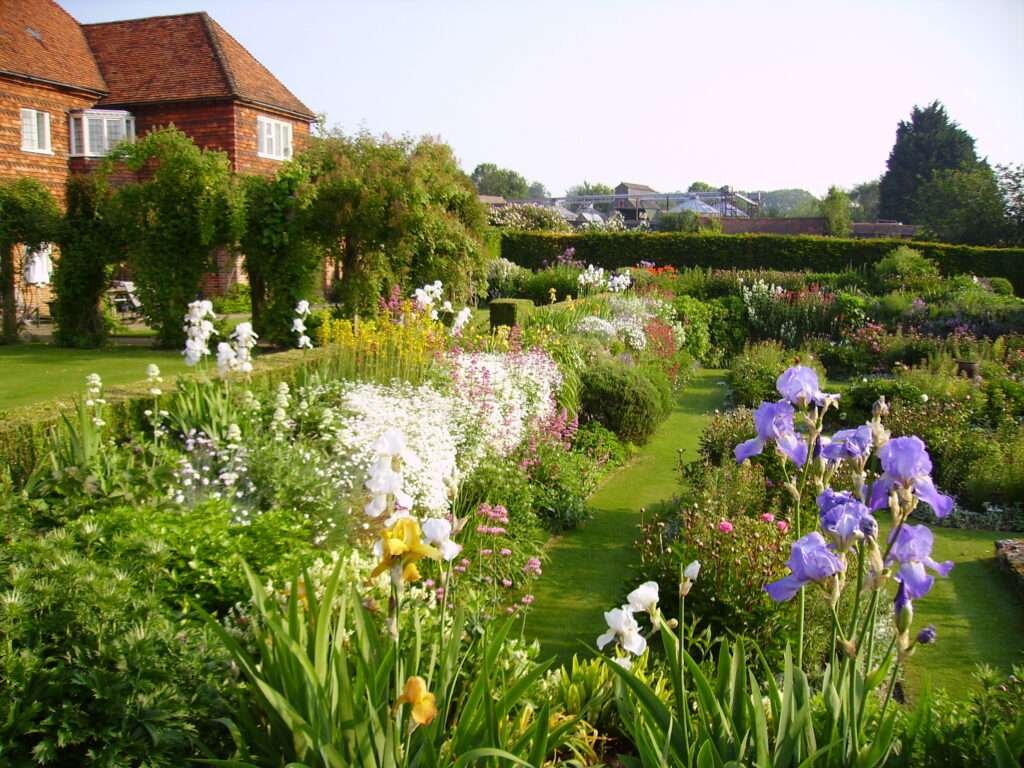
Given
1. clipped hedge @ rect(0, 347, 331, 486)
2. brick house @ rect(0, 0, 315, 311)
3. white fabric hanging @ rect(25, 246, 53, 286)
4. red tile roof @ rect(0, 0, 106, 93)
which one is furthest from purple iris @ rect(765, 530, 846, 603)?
red tile roof @ rect(0, 0, 106, 93)

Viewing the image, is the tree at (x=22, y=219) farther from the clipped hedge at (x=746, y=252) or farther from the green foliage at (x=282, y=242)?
the clipped hedge at (x=746, y=252)

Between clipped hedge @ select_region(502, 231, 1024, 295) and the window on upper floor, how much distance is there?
40.0 ft

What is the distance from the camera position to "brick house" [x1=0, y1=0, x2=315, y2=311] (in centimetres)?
2112

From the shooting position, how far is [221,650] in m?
3.00

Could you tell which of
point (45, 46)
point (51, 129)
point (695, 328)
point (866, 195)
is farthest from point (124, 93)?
point (866, 195)

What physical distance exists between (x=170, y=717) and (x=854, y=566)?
408 centimetres

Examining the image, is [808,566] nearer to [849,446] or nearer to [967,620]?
[849,446]

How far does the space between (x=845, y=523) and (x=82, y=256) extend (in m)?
16.0

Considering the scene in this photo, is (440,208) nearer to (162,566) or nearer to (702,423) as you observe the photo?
(702,423)

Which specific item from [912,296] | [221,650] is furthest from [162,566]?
[912,296]

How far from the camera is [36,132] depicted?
2141 centimetres

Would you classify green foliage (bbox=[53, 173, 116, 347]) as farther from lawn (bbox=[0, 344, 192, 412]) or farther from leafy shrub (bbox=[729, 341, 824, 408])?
leafy shrub (bbox=[729, 341, 824, 408])

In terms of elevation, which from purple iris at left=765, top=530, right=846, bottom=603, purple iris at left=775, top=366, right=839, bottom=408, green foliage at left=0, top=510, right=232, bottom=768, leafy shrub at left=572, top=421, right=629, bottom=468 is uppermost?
purple iris at left=775, top=366, right=839, bottom=408

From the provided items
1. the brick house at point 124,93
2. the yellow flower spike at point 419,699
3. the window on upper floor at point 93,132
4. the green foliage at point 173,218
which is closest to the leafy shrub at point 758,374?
the yellow flower spike at point 419,699
